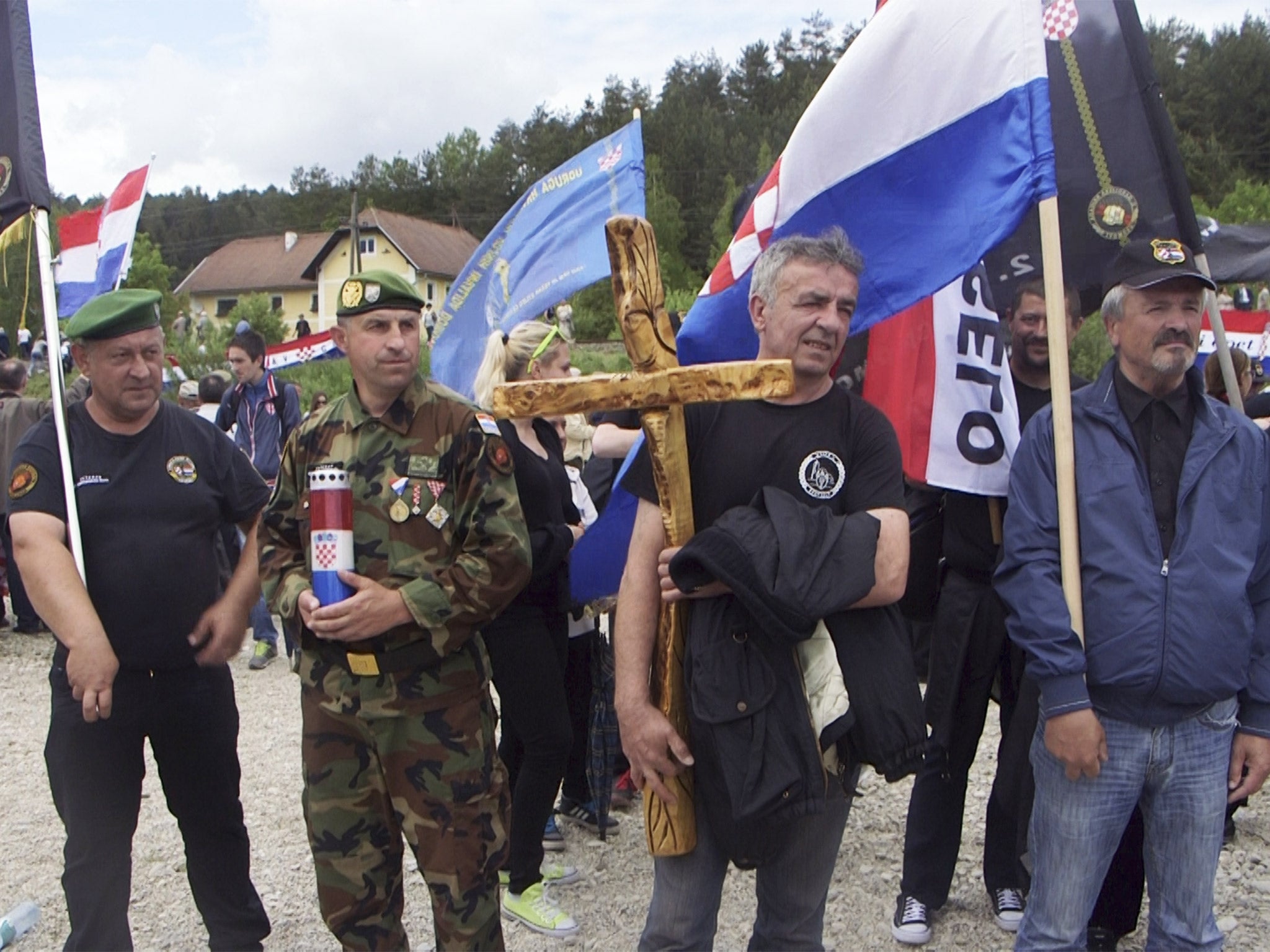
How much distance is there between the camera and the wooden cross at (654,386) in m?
Result: 2.19

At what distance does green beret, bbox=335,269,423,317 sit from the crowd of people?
0.02 m

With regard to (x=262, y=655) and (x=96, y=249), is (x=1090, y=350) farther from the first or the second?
(x=96, y=249)

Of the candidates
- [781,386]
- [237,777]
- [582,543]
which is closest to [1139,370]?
[781,386]

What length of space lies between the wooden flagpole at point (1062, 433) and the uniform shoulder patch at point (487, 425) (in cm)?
152

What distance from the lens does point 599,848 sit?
455cm

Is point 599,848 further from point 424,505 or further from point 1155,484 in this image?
point 1155,484

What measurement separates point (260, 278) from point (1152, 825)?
81.4 m

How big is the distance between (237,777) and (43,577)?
2.92 ft

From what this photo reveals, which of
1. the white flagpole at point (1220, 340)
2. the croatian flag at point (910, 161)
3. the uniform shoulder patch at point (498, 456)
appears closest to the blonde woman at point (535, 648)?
the uniform shoulder patch at point (498, 456)

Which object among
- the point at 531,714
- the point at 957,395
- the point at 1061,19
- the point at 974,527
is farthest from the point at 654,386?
the point at 1061,19

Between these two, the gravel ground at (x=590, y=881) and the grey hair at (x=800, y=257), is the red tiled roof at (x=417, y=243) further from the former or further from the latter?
the grey hair at (x=800, y=257)

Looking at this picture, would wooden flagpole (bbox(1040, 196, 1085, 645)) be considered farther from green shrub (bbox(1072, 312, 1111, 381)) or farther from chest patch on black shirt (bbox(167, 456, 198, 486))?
green shrub (bbox(1072, 312, 1111, 381))

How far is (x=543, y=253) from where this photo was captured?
5387 mm

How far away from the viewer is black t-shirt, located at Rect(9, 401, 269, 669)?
3168 millimetres
